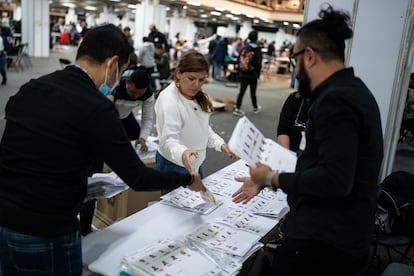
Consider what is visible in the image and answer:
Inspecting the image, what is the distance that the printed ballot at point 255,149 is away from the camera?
1390 mm

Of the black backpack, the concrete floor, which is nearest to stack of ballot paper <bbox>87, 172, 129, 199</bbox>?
the black backpack

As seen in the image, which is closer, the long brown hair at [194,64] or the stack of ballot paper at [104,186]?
the stack of ballot paper at [104,186]

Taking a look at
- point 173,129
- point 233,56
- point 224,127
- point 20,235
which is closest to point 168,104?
point 173,129

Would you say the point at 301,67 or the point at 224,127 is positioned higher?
the point at 301,67

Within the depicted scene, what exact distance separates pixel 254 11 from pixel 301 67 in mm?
20527

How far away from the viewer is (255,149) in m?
1.47

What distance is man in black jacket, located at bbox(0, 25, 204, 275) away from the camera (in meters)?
1.17

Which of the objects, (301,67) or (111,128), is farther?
(301,67)

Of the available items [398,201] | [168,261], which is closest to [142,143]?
[168,261]

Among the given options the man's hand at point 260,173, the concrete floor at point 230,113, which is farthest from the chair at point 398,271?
the man's hand at point 260,173

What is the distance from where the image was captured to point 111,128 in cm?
118

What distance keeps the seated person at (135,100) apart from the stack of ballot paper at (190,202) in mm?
1056

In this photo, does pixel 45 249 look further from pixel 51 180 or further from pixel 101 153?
pixel 101 153

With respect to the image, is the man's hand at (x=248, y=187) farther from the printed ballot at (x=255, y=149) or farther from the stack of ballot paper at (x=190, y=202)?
the stack of ballot paper at (x=190, y=202)
